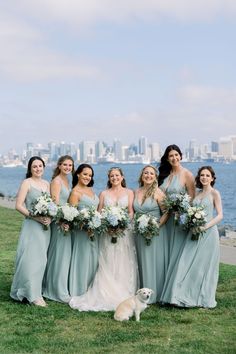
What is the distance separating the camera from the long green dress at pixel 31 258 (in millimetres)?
8836

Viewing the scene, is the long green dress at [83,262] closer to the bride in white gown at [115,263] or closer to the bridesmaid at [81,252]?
the bridesmaid at [81,252]

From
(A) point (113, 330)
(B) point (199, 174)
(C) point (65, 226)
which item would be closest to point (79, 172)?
(C) point (65, 226)

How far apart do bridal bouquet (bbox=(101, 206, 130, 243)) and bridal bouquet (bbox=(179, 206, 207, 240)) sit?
865mm

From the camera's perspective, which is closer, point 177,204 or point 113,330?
point 113,330

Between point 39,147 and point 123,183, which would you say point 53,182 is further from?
point 39,147

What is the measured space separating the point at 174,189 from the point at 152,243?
94cm

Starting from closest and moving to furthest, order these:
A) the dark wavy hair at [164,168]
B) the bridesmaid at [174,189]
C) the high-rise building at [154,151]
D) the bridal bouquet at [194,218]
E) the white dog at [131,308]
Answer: the white dog at [131,308], the bridal bouquet at [194,218], the bridesmaid at [174,189], the dark wavy hair at [164,168], the high-rise building at [154,151]

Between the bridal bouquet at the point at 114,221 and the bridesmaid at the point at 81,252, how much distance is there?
43cm

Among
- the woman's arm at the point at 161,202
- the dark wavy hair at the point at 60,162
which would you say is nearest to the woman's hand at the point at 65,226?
the dark wavy hair at the point at 60,162

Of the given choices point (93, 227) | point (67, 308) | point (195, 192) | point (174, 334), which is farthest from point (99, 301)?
point (195, 192)

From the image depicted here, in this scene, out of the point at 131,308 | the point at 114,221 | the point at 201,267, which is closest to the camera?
the point at 131,308

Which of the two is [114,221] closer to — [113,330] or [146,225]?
[146,225]

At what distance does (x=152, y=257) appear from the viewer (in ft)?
29.5

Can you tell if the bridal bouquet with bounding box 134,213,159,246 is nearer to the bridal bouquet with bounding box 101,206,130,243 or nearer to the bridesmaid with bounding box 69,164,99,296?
the bridal bouquet with bounding box 101,206,130,243
